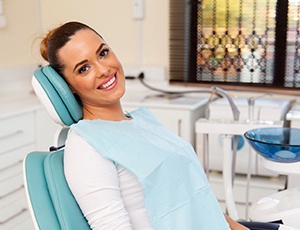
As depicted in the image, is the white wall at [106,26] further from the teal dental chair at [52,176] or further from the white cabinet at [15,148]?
the teal dental chair at [52,176]

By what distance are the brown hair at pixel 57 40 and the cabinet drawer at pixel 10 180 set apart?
1.58 meters

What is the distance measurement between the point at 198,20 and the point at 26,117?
128cm

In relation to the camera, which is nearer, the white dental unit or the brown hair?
the brown hair

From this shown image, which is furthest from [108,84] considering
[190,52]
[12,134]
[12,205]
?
[190,52]

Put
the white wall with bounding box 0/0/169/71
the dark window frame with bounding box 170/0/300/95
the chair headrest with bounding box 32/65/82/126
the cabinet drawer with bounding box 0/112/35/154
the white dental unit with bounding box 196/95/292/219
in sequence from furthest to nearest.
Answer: the white wall with bounding box 0/0/169/71 < the dark window frame with bounding box 170/0/300/95 < the cabinet drawer with bounding box 0/112/35/154 < the white dental unit with bounding box 196/95/292/219 < the chair headrest with bounding box 32/65/82/126

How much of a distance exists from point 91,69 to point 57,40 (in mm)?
124

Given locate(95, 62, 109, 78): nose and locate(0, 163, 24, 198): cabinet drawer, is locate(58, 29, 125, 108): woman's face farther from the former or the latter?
locate(0, 163, 24, 198): cabinet drawer

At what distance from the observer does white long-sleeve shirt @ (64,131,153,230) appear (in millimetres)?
1138

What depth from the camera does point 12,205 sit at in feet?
9.07

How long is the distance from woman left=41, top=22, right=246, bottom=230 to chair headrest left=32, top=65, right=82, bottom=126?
0.12ft

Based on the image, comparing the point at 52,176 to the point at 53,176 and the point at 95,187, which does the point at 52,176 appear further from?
the point at 95,187

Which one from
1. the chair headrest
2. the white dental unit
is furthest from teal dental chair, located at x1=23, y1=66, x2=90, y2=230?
the white dental unit

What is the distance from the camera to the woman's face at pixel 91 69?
4.21 ft

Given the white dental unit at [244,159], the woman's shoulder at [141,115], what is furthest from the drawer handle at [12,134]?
the woman's shoulder at [141,115]
